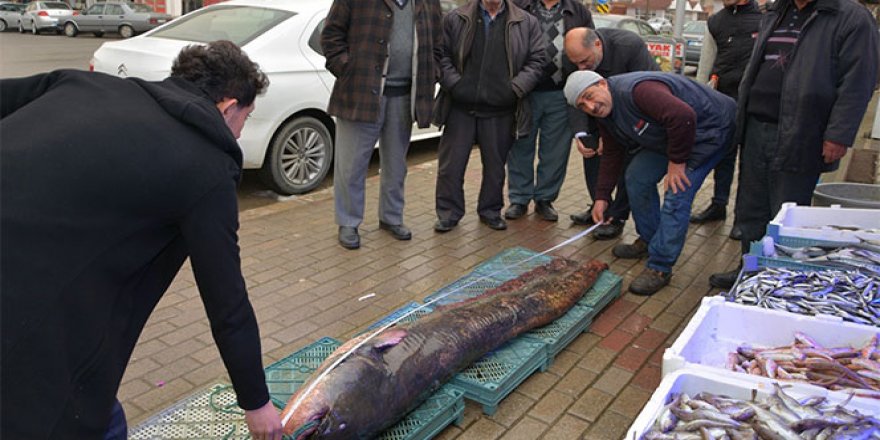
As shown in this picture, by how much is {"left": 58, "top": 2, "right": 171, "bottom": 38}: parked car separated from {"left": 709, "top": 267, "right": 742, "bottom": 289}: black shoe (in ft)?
92.7

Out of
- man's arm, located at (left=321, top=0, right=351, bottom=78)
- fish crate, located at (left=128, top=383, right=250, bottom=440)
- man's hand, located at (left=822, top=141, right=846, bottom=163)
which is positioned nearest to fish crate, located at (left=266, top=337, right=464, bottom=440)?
fish crate, located at (left=128, top=383, right=250, bottom=440)

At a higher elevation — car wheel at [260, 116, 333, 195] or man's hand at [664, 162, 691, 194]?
man's hand at [664, 162, 691, 194]

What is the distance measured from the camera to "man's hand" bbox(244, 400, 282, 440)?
2143 millimetres

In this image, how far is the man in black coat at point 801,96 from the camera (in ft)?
13.9

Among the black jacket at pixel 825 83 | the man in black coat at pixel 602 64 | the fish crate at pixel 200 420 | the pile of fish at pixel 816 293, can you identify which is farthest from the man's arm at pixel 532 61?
the fish crate at pixel 200 420

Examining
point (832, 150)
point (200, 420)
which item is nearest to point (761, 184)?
point (832, 150)

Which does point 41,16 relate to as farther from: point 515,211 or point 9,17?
point 515,211

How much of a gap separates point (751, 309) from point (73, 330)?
2685 mm

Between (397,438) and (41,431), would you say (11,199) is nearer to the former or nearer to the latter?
(41,431)

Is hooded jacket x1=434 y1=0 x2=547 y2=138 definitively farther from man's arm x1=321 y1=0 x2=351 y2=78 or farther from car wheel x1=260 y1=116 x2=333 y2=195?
car wheel x1=260 y1=116 x2=333 y2=195

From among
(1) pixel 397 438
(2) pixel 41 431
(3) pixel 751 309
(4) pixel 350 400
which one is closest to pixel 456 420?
(1) pixel 397 438

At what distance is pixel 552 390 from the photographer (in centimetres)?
366

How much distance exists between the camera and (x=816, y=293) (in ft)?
11.0

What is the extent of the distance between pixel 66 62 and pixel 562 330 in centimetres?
1935
